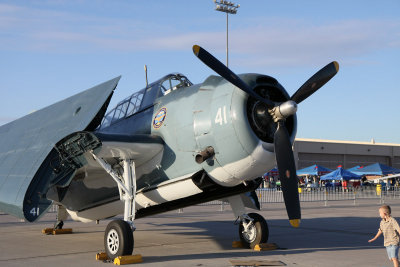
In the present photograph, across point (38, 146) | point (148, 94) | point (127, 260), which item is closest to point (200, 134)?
point (148, 94)

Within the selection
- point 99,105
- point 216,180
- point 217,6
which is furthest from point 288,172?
point 217,6

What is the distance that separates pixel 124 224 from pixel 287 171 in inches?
134

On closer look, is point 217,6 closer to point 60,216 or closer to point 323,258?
point 60,216

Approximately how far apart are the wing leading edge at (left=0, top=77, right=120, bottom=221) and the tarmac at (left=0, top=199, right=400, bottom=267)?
46.8 inches

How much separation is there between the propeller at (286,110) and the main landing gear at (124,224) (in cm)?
295

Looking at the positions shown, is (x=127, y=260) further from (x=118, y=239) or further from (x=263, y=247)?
(x=263, y=247)

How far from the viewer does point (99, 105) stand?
1115 cm

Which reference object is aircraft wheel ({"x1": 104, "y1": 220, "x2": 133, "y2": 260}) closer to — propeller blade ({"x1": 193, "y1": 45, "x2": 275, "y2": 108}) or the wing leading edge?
the wing leading edge

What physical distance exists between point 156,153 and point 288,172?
289 centimetres

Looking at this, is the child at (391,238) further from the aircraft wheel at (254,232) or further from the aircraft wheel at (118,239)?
the aircraft wheel at (118,239)

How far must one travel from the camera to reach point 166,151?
10211mm

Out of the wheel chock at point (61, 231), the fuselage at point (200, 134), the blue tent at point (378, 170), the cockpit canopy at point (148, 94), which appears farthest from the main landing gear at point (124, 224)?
the blue tent at point (378, 170)

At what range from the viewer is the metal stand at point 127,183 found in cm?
996

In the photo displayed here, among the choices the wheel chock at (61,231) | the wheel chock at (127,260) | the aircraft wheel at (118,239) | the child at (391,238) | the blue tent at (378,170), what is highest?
the child at (391,238)
